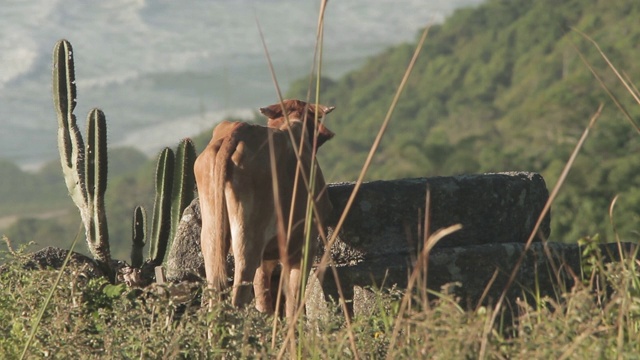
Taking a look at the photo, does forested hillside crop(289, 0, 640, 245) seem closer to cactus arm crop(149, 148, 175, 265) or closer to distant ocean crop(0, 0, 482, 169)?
distant ocean crop(0, 0, 482, 169)

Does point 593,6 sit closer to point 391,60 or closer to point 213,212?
point 391,60

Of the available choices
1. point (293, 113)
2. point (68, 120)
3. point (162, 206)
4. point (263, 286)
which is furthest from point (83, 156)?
point (263, 286)

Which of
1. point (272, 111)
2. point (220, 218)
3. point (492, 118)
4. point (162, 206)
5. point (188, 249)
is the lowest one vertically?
point (492, 118)

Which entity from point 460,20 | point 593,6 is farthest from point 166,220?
A: point 460,20

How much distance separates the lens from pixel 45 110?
1786 inches

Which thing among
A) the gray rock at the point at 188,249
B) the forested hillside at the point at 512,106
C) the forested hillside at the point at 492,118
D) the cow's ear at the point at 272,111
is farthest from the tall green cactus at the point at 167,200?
the forested hillside at the point at 492,118

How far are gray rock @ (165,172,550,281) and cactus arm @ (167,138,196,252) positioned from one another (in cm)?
81

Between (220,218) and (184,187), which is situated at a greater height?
(220,218)

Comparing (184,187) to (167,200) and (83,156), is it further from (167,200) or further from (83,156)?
(83,156)

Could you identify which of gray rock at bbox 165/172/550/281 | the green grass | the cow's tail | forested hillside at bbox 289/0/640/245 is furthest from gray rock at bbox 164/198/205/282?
forested hillside at bbox 289/0/640/245

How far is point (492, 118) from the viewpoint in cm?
7106

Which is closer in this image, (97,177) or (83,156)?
(97,177)

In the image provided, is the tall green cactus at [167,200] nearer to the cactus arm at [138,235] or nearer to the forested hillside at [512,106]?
the cactus arm at [138,235]

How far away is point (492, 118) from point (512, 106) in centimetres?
230
